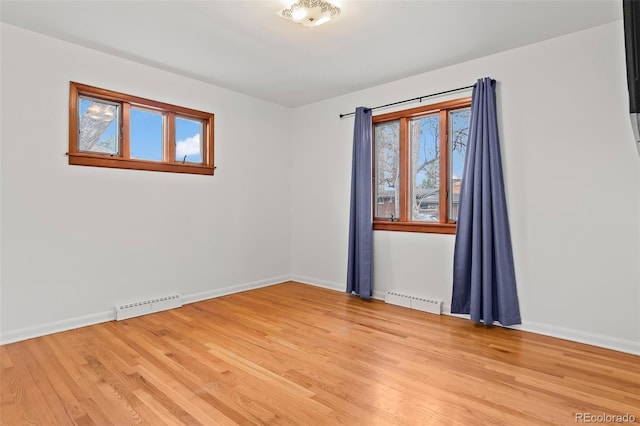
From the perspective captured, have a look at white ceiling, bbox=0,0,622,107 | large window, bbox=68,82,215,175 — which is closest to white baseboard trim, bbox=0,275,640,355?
large window, bbox=68,82,215,175

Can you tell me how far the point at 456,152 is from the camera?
12.1 feet

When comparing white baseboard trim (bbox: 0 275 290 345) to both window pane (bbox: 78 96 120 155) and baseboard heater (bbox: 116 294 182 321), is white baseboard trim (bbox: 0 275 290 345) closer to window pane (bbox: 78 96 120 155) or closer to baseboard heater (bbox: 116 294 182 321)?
baseboard heater (bbox: 116 294 182 321)

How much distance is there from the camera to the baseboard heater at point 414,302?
12.0 feet

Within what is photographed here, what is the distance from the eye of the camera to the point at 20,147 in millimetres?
2865

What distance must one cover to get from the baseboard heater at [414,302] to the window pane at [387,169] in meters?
0.93

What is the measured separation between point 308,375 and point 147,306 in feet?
7.00

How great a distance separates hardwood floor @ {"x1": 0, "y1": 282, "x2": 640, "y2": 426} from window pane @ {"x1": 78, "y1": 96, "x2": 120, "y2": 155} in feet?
5.62

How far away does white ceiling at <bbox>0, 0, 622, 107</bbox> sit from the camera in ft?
8.31

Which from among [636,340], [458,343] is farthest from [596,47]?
[458,343]

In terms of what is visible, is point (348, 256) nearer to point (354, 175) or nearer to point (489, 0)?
point (354, 175)

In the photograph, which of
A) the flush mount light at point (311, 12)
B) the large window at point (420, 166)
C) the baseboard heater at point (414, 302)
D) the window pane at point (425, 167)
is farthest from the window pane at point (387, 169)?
the flush mount light at point (311, 12)

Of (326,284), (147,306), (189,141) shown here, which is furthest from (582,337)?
(189,141)

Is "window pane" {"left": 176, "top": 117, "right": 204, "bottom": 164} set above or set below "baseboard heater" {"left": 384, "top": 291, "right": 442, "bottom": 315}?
above

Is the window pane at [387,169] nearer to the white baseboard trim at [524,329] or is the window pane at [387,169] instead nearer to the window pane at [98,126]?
the white baseboard trim at [524,329]
